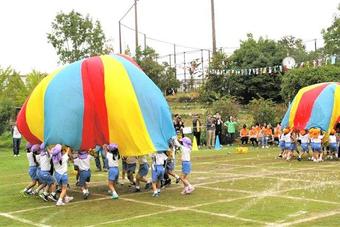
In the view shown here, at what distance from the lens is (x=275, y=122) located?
28484 millimetres

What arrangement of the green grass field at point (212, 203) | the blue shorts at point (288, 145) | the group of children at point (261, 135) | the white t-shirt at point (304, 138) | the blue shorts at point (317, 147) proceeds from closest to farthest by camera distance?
the green grass field at point (212, 203), the blue shorts at point (317, 147), the white t-shirt at point (304, 138), the blue shorts at point (288, 145), the group of children at point (261, 135)

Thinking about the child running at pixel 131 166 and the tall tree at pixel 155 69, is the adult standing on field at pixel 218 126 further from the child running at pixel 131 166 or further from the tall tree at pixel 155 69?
the tall tree at pixel 155 69

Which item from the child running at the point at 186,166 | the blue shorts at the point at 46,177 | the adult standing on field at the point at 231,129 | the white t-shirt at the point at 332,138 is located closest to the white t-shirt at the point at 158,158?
the child running at the point at 186,166

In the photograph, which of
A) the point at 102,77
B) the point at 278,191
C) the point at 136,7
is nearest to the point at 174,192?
the point at 278,191

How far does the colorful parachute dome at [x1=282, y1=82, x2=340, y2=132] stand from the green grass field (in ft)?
8.27

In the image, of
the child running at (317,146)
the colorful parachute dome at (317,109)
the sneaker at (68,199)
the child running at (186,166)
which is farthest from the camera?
the colorful parachute dome at (317,109)

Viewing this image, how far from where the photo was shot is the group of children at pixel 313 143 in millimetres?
18006

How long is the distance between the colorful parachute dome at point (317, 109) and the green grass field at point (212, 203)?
2.52m

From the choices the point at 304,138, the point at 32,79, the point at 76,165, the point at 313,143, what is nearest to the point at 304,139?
the point at 304,138

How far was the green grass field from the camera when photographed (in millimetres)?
9109

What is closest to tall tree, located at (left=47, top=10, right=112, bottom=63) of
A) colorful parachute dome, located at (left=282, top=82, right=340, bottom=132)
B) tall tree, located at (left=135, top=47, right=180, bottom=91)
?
tall tree, located at (left=135, top=47, right=180, bottom=91)

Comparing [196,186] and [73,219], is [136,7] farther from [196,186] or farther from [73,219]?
[73,219]

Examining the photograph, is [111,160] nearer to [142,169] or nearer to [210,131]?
[142,169]

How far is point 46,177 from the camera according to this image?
11883 mm
